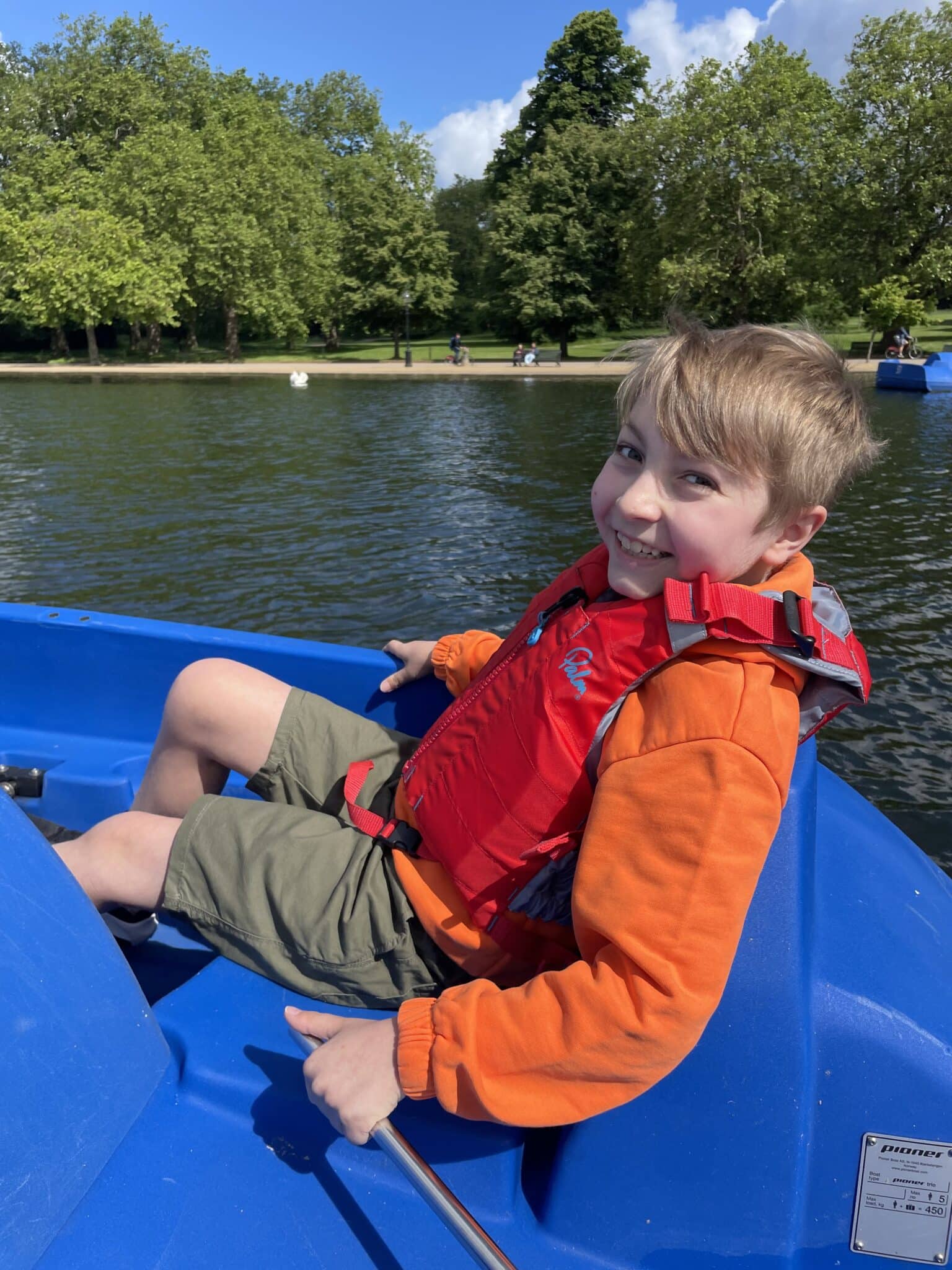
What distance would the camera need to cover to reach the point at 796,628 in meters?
1.31

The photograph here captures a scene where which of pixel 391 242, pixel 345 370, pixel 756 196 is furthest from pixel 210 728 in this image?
pixel 391 242

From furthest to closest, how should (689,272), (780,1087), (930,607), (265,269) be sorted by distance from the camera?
(265,269) < (689,272) < (930,607) < (780,1087)

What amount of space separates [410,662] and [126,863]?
895 mm

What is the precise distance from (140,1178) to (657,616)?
109 centimetres

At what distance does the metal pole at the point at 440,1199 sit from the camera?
124 centimetres

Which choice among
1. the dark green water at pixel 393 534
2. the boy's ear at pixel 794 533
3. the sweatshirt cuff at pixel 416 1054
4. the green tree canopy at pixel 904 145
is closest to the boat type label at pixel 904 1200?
the sweatshirt cuff at pixel 416 1054

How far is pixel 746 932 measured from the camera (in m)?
1.40

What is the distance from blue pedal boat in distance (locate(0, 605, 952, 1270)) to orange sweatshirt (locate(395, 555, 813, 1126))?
17 centimetres

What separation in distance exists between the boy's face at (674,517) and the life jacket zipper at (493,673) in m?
0.22

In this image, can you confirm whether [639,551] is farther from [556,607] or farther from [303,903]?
[303,903]

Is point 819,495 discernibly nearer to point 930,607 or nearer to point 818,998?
point 818,998

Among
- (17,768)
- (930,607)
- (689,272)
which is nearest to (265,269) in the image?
(689,272)

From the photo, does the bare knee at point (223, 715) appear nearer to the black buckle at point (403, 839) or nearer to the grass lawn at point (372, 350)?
the black buckle at point (403, 839)

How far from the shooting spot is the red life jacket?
136cm
